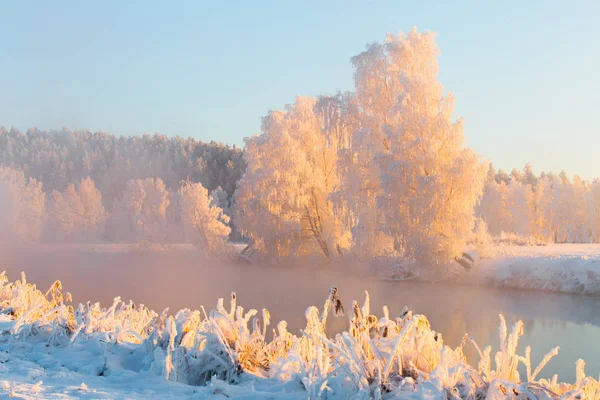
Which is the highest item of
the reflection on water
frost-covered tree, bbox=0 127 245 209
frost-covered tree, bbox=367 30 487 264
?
frost-covered tree, bbox=0 127 245 209

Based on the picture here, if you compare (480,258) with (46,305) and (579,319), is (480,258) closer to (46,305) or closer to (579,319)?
(579,319)

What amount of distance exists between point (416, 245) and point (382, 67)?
7554 mm

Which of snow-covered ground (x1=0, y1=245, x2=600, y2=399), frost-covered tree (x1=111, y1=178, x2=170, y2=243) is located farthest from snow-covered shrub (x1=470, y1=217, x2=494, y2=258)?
frost-covered tree (x1=111, y1=178, x2=170, y2=243)

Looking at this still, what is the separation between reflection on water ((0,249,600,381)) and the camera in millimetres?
11430

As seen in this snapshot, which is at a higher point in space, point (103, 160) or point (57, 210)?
point (103, 160)

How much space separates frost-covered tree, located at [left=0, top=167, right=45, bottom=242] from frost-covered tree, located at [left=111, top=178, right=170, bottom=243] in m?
8.89

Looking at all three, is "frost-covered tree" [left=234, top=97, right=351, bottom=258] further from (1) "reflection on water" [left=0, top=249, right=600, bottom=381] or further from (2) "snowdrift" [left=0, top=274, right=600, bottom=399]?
(2) "snowdrift" [left=0, top=274, right=600, bottom=399]

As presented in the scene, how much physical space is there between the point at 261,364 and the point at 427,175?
621 inches

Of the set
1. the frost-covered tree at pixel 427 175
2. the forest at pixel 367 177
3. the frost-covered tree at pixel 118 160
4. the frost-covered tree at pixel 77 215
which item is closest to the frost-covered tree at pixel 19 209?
the frost-covered tree at pixel 77 215

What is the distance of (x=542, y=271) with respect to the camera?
59.2 feet

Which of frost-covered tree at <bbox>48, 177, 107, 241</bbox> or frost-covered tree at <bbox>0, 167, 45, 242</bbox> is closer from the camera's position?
→ frost-covered tree at <bbox>0, 167, 45, 242</bbox>

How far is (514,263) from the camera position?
18953 mm

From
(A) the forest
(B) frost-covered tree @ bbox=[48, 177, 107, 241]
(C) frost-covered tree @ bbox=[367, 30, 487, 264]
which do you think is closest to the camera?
(C) frost-covered tree @ bbox=[367, 30, 487, 264]

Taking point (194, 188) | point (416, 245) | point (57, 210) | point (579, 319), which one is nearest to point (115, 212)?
point (57, 210)
